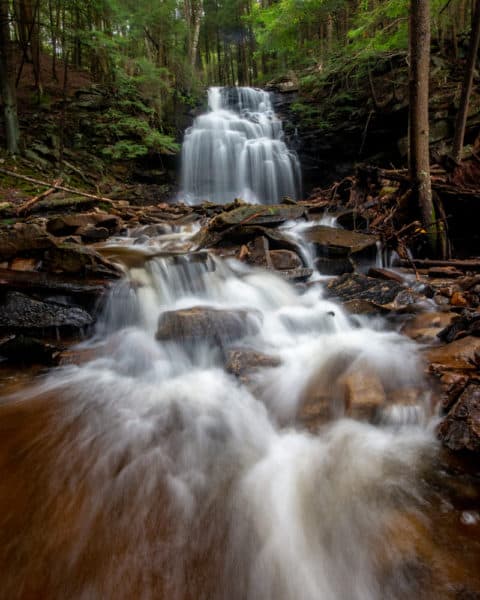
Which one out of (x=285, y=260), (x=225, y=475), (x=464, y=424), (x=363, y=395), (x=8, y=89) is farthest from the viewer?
(x=8, y=89)

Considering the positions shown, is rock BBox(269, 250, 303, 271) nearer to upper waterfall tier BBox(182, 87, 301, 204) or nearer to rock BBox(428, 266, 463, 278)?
rock BBox(428, 266, 463, 278)

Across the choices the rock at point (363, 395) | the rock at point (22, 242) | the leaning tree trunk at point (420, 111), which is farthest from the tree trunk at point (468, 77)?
the rock at point (22, 242)

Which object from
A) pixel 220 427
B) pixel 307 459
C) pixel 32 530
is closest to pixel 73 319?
pixel 220 427

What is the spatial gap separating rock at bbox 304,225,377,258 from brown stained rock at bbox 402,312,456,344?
2480 mm

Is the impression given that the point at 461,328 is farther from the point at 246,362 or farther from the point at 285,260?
the point at 285,260

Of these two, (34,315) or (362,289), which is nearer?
(34,315)

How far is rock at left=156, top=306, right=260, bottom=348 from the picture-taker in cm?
451

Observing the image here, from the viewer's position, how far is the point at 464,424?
2.50 m

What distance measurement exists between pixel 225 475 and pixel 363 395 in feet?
4.79

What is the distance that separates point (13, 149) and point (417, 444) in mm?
14051

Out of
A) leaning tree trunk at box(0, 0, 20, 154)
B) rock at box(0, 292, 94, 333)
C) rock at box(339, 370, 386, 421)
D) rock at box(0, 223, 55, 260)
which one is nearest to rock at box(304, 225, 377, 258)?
rock at box(339, 370, 386, 421)

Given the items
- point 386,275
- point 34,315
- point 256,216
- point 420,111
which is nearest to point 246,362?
point 34,315

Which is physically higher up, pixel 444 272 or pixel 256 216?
pixel 256 216

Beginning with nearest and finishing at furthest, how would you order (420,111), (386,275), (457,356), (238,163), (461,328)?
(457,356)
(461,328)
(420,111)
(386,275)
(238,163)
